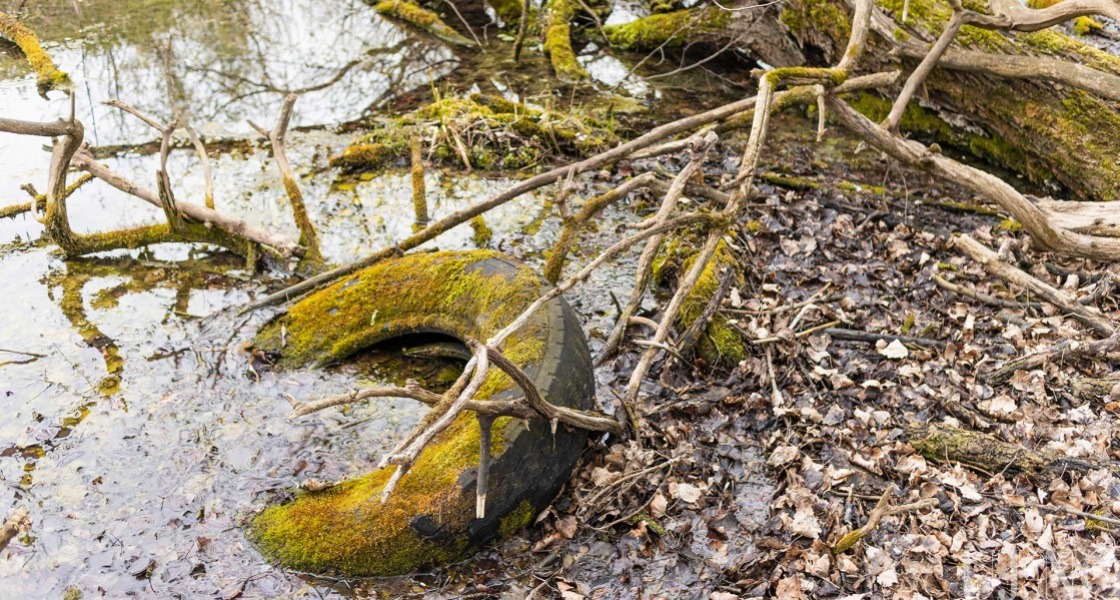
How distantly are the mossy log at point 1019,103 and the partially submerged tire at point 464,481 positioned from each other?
4.40 meters

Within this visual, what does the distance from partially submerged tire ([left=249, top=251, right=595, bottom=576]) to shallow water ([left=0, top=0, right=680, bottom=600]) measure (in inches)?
8.0

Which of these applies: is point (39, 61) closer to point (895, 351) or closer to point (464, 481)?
point (464, 481)

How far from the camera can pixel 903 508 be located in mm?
3797

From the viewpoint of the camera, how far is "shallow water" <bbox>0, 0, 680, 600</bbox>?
3.96 metres

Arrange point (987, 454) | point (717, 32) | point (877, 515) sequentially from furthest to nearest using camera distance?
point (717, 32) < point (987, 454) < point (877, 515)

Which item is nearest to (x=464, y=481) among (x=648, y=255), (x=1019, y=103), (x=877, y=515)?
(x=877, y=515)

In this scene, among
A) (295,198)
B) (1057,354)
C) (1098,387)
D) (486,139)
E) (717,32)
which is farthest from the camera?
(717,32)

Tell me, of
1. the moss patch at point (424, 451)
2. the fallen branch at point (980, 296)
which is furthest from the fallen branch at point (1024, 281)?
the moss patch at point (424, 451)

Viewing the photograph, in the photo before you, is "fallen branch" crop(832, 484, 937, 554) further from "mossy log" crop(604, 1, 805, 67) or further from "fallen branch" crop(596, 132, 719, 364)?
"mossy log" crop(604, 1, 805, 67)

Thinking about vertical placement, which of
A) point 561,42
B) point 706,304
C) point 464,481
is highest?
point 561,42

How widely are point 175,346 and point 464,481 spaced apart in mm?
2710

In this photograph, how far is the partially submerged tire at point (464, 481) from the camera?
12.2 feet

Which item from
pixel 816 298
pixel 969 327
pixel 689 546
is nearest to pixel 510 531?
pixel 689 546

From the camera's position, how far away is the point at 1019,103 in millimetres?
6730
